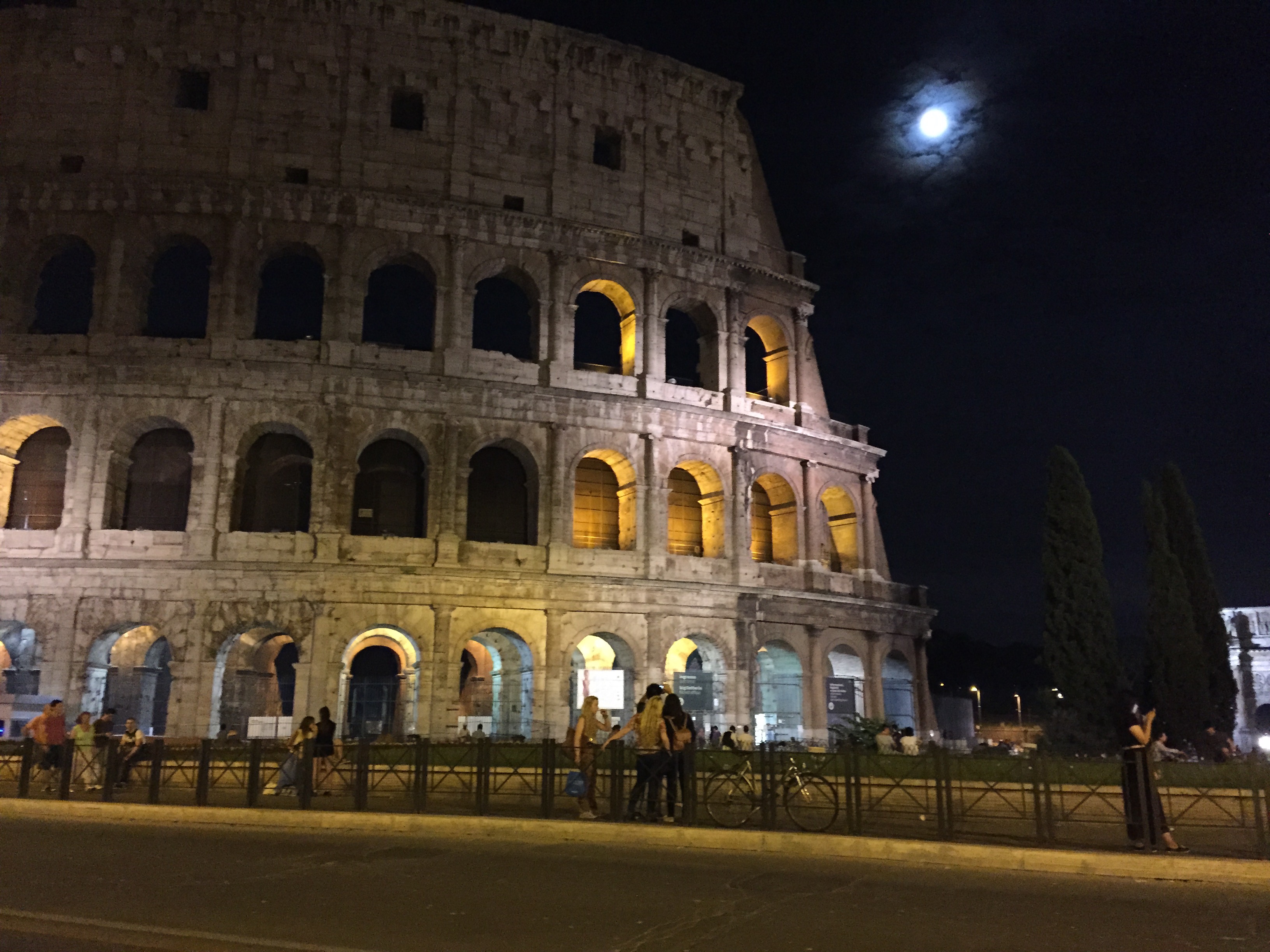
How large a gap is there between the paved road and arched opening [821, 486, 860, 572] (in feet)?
70.6

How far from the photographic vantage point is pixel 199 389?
24.3m

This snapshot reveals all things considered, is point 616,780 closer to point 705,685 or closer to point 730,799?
point 730,799

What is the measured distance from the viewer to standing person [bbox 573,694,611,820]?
1275 cm

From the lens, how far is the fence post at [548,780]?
1229 centimetres

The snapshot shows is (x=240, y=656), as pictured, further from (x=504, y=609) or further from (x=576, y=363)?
(x=576, y=363)

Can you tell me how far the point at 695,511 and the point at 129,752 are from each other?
1729 cm

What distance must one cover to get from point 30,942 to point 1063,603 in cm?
2634

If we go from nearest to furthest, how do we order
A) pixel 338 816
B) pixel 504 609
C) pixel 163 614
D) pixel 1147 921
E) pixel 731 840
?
pixel 1147 921, pixel 731 840, pixel 338 816, pixel 163 614, pixel 504 609

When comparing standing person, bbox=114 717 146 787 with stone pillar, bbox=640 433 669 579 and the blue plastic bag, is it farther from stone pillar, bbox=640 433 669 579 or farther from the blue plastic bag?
stone pillar, bbox=640 433 669 579

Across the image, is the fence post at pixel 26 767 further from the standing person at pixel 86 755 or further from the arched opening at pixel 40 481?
the arched opening at pixel 40 481

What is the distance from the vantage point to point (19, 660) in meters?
25.0

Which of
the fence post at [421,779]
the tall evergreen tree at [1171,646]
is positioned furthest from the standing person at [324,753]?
the tall evergreen tree at [1171,646]

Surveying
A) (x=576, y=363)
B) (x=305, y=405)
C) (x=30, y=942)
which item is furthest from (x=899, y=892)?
(x=576, y=363)

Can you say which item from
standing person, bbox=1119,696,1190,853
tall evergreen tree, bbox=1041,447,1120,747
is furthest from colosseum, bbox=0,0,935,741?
standing person, bbox=1119,696,1190,853
